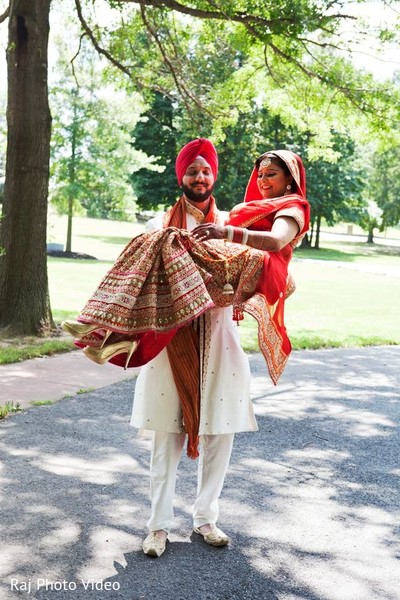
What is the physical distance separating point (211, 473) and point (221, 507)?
2.08 ft

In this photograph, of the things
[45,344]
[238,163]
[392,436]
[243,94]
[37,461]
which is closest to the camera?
[37,461]

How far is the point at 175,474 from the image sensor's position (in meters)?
3.88

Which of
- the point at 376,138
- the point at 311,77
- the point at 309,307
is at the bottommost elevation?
the point at 309,307

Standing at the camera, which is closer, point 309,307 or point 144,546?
point 144,546

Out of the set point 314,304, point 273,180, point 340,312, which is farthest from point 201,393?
point 314,304

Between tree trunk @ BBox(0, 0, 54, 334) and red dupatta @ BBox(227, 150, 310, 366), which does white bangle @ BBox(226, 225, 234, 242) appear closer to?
red dupatta @ BBox(227, 150, 310, 366)

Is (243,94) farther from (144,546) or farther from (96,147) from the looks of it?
(96,147)

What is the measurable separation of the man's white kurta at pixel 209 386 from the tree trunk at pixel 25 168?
6234mm

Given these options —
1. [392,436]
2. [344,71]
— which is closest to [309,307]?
[344,71]

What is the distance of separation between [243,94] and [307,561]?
1124 centimetres

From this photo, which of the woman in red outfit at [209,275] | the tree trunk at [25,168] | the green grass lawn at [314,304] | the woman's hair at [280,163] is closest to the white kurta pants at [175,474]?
the woman in red outfit at [209,275]

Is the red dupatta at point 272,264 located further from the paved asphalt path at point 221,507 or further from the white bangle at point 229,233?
the paved asphalt path at point 221,507

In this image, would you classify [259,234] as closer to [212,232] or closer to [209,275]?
[212,232]

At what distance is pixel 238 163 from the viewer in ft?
123
